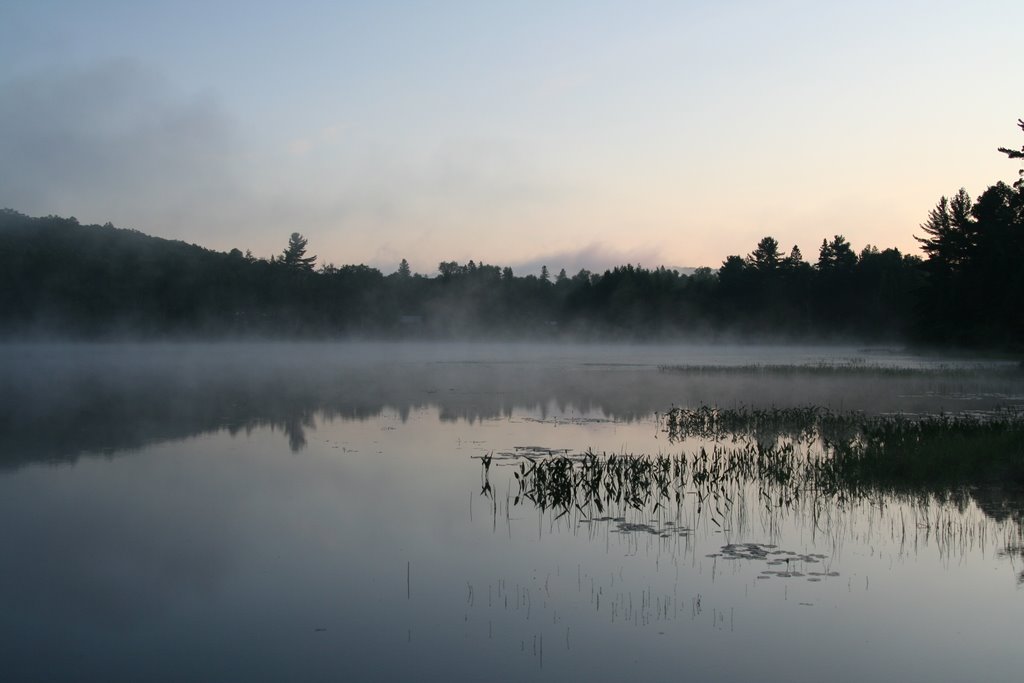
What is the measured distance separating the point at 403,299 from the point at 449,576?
12540 centimetres

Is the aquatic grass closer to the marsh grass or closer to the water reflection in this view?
the water reflection

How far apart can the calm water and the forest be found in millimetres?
Result: 74919

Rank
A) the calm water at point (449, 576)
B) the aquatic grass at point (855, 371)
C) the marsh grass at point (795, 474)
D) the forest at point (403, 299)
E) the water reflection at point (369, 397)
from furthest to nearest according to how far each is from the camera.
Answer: the forest at point (403, 299) < the aquatic grass at point (855, 371) < the water reflection at point (369, 397) < the marsh grass at point (795, 474) < the calm water at point (449, 576)

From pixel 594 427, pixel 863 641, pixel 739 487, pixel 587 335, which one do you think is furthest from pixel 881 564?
pixel 587 335

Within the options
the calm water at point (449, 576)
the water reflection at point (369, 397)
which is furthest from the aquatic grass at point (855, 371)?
the calm water at point (449, 576)

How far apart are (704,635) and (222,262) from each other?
422ft

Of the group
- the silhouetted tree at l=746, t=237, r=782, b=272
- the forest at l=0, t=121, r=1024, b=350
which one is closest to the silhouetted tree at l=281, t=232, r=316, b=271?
the forest at l=0, t=121, r=1024, b=350

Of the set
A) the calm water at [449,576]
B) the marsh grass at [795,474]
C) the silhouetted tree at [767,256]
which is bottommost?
the calm water at [449,576]

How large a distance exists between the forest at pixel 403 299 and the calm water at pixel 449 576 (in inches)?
2950

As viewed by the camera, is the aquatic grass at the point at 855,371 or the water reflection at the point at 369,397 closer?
the water reflection at the point at 369,397

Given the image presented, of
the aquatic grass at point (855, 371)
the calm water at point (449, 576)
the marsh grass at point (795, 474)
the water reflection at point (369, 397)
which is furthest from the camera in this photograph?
the aquatic grass at point (855, 371)

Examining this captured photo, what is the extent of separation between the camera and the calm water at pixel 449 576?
6680 millimetres

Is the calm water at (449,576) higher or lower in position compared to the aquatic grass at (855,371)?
lower

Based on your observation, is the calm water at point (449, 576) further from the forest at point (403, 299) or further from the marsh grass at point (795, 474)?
the forest at point (403, 299)
